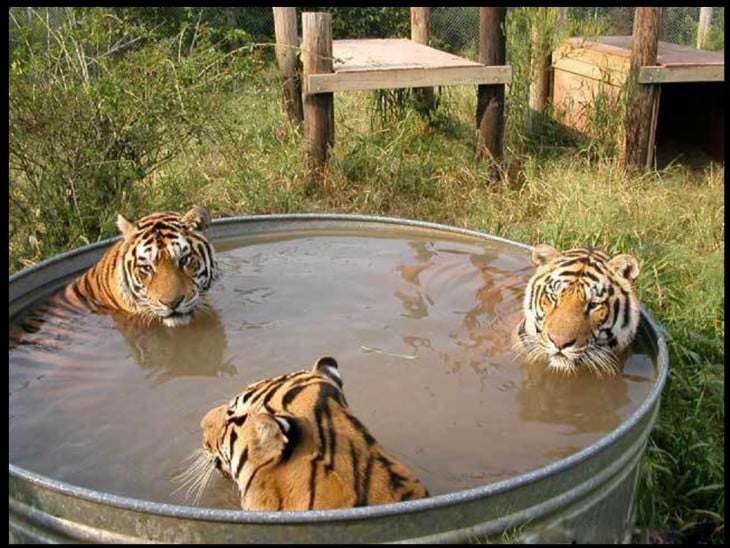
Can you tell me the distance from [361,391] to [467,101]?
4.90 metres

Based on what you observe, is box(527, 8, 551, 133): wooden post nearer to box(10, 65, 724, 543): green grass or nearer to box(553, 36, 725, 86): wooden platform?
box(553, 36, 725, 86): wooden platform

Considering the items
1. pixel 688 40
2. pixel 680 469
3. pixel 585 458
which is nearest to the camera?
pixel 585 458

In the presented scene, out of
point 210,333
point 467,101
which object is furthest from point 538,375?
point 467,101

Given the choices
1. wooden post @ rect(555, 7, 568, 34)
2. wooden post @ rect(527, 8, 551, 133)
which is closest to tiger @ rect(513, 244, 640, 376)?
wooden post @ rect(527, 8, 551, 133)

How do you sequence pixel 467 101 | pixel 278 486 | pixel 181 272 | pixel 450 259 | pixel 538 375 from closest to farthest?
pixel 278 486 → pixel 538 375 → pixel 181 272 → pixel 450 259 → pixel 467 101

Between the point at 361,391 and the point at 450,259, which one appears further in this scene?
the point at 450,259

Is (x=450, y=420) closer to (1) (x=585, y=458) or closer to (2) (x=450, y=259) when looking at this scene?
(1) (x=585, y=458)

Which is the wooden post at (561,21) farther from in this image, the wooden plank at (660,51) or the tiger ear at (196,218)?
the tiger ear at (196,218)

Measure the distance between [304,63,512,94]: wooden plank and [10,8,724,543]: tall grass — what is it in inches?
17.9

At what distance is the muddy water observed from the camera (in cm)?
292

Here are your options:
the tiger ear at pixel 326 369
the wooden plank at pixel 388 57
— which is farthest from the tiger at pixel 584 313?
the wooden plank at pixel 388 57

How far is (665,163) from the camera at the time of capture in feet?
23.1

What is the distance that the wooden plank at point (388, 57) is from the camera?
6.16 metres

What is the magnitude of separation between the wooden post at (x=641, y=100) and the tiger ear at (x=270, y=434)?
15.1 ft
